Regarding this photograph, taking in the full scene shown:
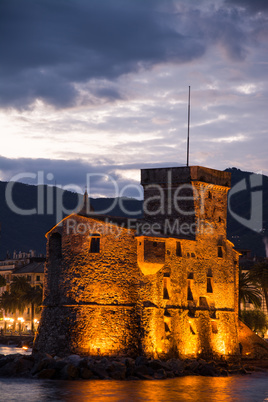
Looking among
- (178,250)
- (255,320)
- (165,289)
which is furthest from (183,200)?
(255,320)

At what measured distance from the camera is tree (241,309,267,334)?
314ft

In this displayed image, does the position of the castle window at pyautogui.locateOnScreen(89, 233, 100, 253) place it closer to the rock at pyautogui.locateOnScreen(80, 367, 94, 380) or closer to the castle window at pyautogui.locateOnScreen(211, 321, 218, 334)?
the rock at pyautogui.locateOnScreen(80, 367, 94, 380)

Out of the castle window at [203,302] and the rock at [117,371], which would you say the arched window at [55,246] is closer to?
the rock at [117,371]

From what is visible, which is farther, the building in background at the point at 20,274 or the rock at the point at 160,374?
the building in background at the point at 20,274

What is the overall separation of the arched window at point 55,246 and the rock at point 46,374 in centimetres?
1199

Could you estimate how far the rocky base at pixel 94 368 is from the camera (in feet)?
184

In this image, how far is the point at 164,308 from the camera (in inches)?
2464

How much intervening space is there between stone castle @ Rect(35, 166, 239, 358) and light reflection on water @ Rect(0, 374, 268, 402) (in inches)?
211

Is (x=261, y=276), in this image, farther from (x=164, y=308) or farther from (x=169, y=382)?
(x=169, y=382)

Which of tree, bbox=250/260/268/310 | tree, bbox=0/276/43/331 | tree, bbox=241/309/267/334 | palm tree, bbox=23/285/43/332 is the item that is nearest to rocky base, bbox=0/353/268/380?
tree, bbox=250/260/268/310

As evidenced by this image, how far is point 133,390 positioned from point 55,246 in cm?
1721

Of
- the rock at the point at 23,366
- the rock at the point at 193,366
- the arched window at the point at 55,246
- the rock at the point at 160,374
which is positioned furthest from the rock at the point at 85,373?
the arched window at the point at 55,246

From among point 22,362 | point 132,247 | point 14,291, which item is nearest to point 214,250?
point 132,247

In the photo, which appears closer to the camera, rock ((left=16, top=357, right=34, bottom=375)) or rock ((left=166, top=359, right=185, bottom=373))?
rock ((left=16, top=357, right=34, bottom=375))
